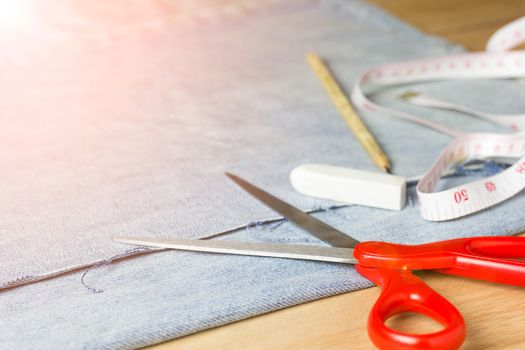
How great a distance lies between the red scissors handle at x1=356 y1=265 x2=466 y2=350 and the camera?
0.56 meters

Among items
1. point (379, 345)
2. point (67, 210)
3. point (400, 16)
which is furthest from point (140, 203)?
point (400, 16)

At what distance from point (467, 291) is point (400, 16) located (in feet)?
2.78

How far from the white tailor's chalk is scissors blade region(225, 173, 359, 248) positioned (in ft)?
0.14

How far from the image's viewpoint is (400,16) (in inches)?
55.7

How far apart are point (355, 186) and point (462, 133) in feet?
0.72

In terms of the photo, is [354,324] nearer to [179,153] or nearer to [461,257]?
[461,257]

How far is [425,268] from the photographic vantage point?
2.17 ft

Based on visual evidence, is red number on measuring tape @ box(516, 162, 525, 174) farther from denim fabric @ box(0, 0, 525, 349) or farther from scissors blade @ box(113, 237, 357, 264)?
scissors blade @ box(113, 237, 357, 264)

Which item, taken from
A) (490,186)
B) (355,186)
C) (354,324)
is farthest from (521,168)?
(354,324)

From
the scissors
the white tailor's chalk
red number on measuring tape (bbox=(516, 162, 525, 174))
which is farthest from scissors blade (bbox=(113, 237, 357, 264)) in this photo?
red number on measuring tape (bbox=(516, 162, 525, 174))

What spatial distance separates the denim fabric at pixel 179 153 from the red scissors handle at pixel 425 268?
1.5 inches

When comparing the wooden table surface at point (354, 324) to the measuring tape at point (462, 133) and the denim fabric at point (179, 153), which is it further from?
the measuring tape at point (462, 133)

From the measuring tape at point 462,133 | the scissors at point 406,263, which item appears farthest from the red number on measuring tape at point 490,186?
the scissors at point 406,263

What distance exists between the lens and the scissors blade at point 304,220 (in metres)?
0.72
